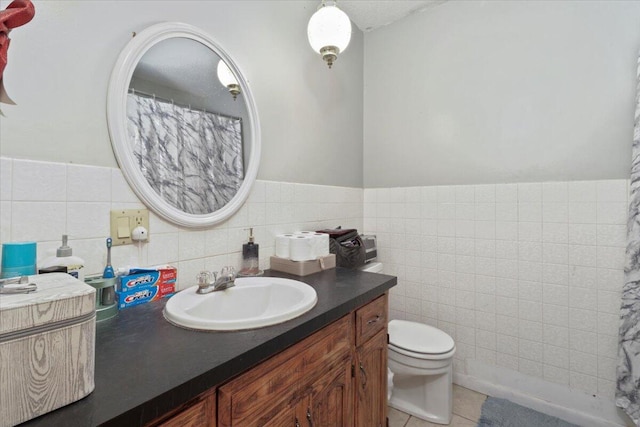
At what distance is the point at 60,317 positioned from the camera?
0.48 metres

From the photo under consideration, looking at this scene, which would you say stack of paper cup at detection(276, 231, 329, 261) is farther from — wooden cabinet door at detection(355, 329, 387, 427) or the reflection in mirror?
wooden cabinet door at detection(355, 329, 387, 427)

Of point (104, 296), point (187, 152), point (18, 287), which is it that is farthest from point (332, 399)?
point (187, 152)

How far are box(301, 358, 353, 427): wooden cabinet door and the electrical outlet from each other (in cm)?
79

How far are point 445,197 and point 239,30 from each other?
156cm

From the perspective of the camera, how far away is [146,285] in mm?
986

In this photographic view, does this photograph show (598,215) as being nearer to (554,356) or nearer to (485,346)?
(554,356)

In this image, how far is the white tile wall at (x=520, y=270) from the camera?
4.92 ft

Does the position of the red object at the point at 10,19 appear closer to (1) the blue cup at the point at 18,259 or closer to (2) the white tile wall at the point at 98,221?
(2) the white tile wall at the point at 98,221

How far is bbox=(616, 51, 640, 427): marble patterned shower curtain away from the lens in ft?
4.45

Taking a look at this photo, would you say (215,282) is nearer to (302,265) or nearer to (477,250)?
(302,265)

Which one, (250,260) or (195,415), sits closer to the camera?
(195,415)

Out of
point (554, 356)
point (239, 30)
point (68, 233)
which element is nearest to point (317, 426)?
point (68, 233)

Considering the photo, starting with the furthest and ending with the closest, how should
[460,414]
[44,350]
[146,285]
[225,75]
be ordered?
[460,414] → [225,75] → [146,285] → [44,350]

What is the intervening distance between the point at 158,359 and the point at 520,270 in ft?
6.17
